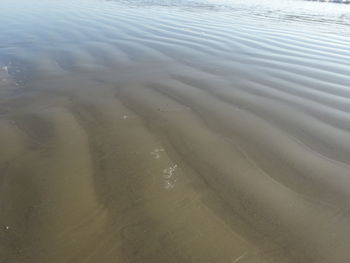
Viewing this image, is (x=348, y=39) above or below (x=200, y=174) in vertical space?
below

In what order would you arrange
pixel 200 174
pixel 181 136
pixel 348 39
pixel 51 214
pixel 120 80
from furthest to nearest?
pixel 348 39 → pixel 120 80 → pixel 181 136 → pixel 200 174 → pixel 51 214

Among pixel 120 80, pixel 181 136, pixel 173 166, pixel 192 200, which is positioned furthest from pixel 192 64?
pixel 192 200

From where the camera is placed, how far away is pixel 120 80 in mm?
5672

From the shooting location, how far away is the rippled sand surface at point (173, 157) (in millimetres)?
2344

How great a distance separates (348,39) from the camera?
9461mm

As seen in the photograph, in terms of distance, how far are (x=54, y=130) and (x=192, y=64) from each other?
3517 millimetres

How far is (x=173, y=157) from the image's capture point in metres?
3.37

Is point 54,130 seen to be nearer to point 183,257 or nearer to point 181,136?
point 181,136

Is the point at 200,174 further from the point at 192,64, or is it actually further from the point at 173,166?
the point at 192,64

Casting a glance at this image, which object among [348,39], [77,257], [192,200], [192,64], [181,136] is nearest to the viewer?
[77,257]

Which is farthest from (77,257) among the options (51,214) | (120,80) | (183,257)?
(120,80)

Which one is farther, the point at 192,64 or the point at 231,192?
the point at 192,64

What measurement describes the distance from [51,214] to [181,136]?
1679 mm

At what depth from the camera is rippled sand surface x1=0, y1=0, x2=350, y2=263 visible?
2.34 metres
